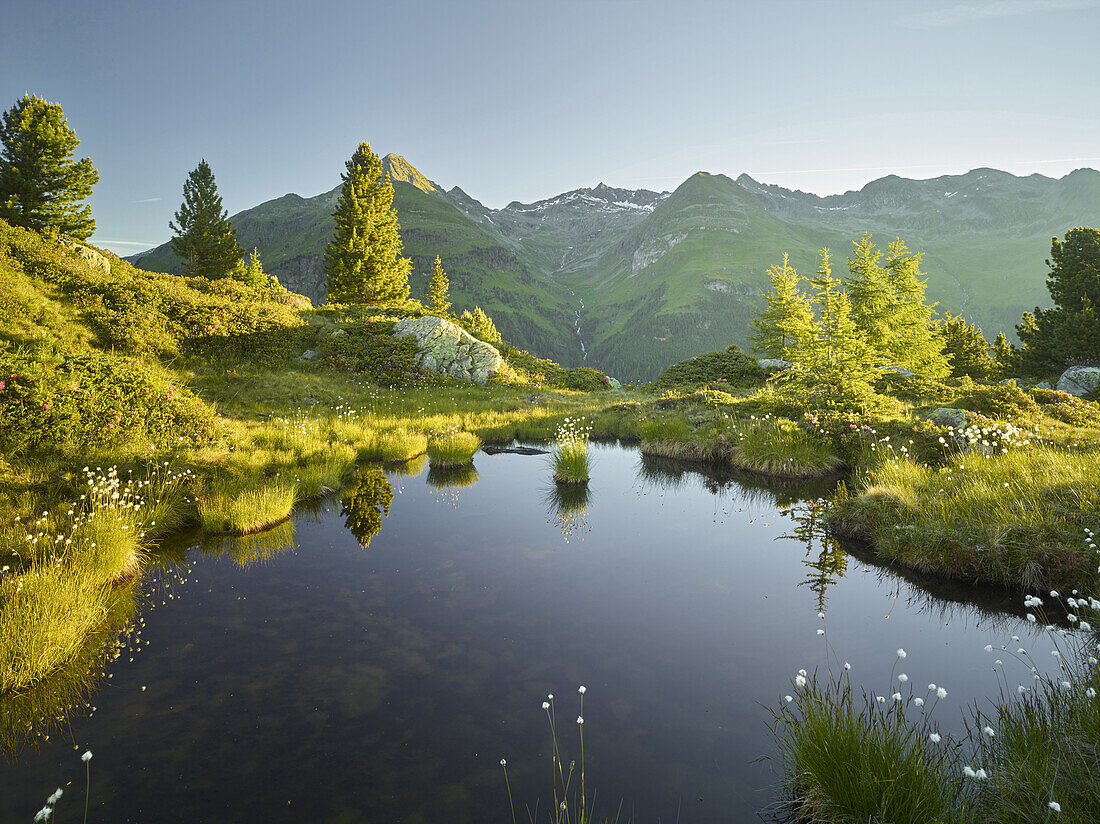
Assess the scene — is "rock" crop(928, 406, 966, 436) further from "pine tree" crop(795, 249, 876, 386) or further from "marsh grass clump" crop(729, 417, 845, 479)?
"marsh grass clump" crop(729, 417, 845, 479)

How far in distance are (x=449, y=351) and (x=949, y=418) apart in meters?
25.8

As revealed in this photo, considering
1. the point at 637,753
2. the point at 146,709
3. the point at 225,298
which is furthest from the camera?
the point at 225,298

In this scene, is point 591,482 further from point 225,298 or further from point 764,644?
point 225,298

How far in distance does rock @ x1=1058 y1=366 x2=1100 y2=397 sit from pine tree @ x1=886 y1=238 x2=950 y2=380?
9097mm

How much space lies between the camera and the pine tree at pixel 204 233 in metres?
54.2

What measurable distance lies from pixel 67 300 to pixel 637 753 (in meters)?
27.0

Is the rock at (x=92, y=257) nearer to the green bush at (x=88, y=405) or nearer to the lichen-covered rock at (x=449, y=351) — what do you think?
the lichen-covered rock at (x=449, y=351)

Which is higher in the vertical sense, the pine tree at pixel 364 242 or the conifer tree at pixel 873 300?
the pine tree at pixel 364 242

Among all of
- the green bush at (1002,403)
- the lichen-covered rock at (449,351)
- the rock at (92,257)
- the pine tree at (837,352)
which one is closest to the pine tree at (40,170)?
the rock at (92,257)

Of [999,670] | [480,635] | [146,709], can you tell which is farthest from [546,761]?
[999,670]

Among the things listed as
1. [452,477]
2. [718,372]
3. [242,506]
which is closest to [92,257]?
[452,477]

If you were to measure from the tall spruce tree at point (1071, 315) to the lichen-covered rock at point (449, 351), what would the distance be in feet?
114

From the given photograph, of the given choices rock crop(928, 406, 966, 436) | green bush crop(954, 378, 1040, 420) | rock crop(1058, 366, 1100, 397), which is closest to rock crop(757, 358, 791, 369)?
rock crop(1058, 366, 1100, 397)

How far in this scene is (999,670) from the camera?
214 inches
